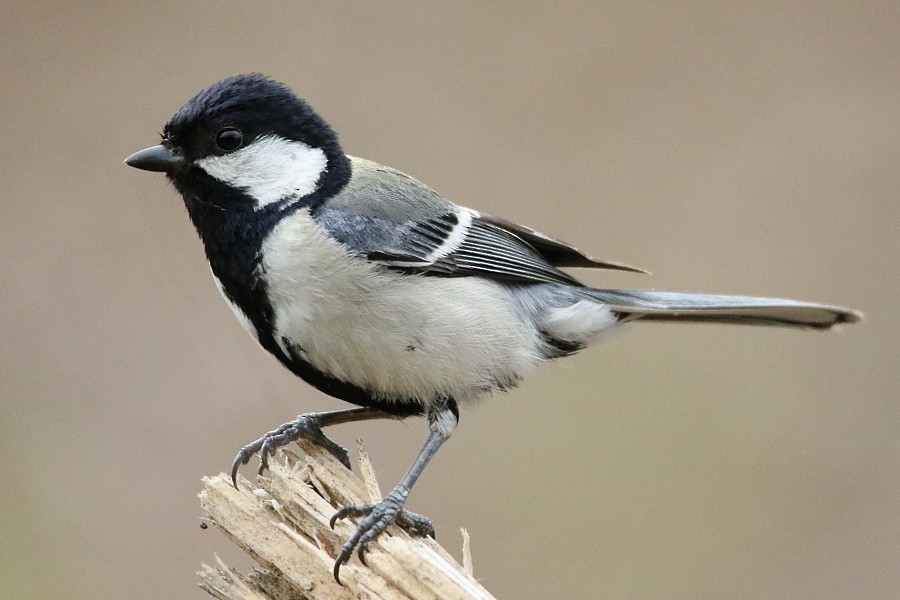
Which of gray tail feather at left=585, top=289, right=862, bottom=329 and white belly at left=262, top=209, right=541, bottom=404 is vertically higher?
gray tail feather at left=585, top=289, right=862, bottom=329

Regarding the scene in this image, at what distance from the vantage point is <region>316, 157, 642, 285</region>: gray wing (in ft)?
9.82

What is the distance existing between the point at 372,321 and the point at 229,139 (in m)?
0.68

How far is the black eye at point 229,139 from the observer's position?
2.97 metres

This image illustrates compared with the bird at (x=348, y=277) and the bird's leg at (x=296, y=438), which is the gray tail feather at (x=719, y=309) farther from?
the bird's leg at (x=296, y=438)

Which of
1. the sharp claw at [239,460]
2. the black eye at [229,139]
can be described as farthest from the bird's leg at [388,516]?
the black eye at [229,139]

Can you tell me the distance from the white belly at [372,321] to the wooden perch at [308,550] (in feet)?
0.94

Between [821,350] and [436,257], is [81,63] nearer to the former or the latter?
[436,257]

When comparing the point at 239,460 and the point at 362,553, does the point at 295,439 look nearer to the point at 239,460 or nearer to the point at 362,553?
the point at 239,460

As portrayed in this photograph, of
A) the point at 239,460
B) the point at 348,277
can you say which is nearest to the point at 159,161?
the point at 348,277

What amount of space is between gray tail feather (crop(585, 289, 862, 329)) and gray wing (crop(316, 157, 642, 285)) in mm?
115

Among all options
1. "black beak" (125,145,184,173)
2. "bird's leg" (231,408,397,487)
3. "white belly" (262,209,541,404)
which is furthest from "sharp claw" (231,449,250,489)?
"black beak" (125,145,184,173)

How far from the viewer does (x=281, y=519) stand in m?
2.59

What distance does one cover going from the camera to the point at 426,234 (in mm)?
3141

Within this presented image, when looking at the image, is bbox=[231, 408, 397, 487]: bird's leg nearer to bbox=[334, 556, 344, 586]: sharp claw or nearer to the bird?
the bird
